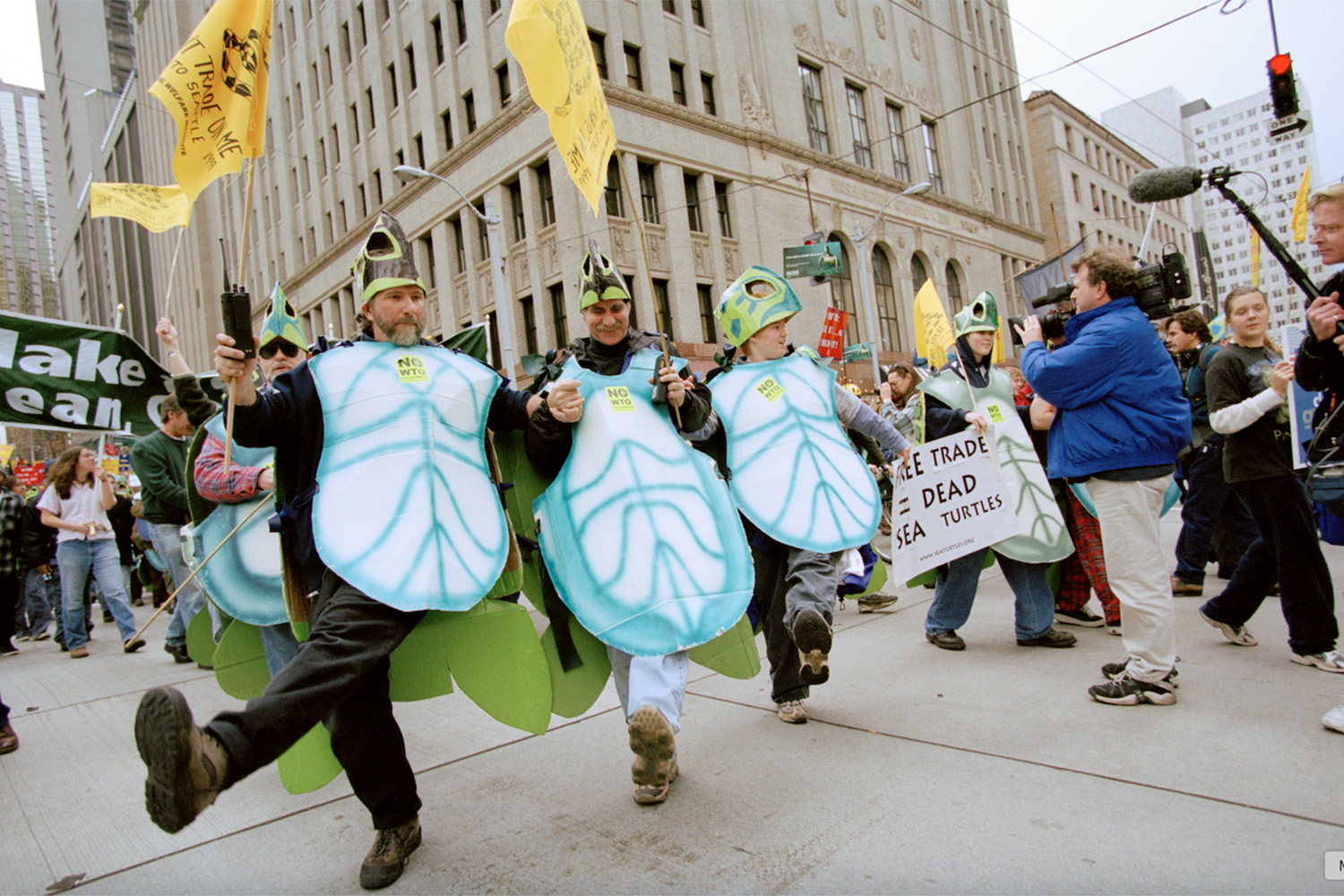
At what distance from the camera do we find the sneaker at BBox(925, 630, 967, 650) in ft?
15.7

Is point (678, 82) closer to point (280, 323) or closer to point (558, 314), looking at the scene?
point (558, 314)

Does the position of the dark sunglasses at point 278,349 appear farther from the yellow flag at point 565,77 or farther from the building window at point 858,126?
the building window at point 858,126

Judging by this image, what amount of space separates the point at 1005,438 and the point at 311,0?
38.0 m

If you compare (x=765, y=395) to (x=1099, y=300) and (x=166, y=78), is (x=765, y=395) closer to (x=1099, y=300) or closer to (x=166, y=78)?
(x=1099, y=300)

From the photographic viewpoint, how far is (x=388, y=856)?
2.49m

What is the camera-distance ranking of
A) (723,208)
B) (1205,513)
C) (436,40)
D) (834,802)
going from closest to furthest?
(834,802) → (1205,513) → (723,208) → (436,40)

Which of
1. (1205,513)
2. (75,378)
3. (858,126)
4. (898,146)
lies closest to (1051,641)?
(1205,513)

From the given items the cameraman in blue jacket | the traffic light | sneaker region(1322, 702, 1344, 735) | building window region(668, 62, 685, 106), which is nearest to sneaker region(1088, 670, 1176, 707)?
the cameraman in blue jacket

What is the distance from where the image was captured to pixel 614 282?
3270mm

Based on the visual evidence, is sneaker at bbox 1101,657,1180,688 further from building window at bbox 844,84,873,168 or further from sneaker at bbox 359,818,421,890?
building window at bbox 844,84,873,168

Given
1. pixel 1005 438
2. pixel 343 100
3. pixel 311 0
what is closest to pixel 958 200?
pixel 343 100

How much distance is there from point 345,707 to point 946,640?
3.50 metres

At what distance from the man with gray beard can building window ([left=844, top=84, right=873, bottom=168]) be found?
95.1 ft

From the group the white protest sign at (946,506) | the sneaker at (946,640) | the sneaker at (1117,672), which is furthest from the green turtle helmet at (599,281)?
the sneaker at (946,640)
